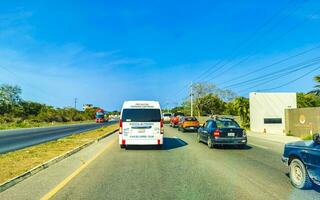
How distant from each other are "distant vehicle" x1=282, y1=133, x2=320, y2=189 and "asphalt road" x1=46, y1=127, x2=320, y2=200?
0.23 metres

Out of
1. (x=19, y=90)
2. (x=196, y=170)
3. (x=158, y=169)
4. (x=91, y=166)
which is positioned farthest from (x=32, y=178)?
(x=19, y=90)

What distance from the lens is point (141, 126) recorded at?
1875cm

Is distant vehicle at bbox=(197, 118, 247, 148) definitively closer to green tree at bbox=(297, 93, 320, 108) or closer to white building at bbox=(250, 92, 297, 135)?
white building at bbox=(250, 92, 297, 135)

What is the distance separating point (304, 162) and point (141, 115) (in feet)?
36.6

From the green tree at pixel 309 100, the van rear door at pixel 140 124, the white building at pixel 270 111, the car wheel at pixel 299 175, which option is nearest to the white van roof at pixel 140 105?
the van rear door at pixel 140 124

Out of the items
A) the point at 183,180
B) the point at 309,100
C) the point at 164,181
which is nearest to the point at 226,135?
the point at 183,180

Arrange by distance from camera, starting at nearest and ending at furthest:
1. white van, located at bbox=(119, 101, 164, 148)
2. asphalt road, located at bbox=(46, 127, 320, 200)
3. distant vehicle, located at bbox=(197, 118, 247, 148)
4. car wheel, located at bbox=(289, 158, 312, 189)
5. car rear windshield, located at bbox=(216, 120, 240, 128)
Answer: asphalt road, located at bbox=(46, 127, 320, 200), car wheel, located at bbox=(289, 158, 312, 189), white van, located at bbox=(119, 101, 164, 148), distant vehicle, located at bbox=(197, 118, 247, 148), car rear windshield, located at bbox=(216, 120, 240, 128)

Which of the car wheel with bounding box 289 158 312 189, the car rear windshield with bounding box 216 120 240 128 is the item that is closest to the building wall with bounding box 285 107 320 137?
the car rear windshield with bounding box 216 120 240 128

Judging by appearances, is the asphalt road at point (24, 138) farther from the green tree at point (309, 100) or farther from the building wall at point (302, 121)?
the green tree at point (309, 100)

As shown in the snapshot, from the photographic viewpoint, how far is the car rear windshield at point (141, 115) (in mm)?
18922

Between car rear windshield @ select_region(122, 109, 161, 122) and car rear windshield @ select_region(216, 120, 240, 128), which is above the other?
car rear windshield @ select_region(122, 109, 161, 122)

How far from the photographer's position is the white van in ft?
61.1

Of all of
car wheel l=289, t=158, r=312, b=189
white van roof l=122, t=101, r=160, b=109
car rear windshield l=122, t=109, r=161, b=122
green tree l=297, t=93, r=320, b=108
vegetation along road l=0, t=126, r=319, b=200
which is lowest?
vegetation along road l=0, t=126, r=319, b=200

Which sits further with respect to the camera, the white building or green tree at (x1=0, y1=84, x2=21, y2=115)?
green tree at (x1=0, y1=84, x2=21, y2=115)
